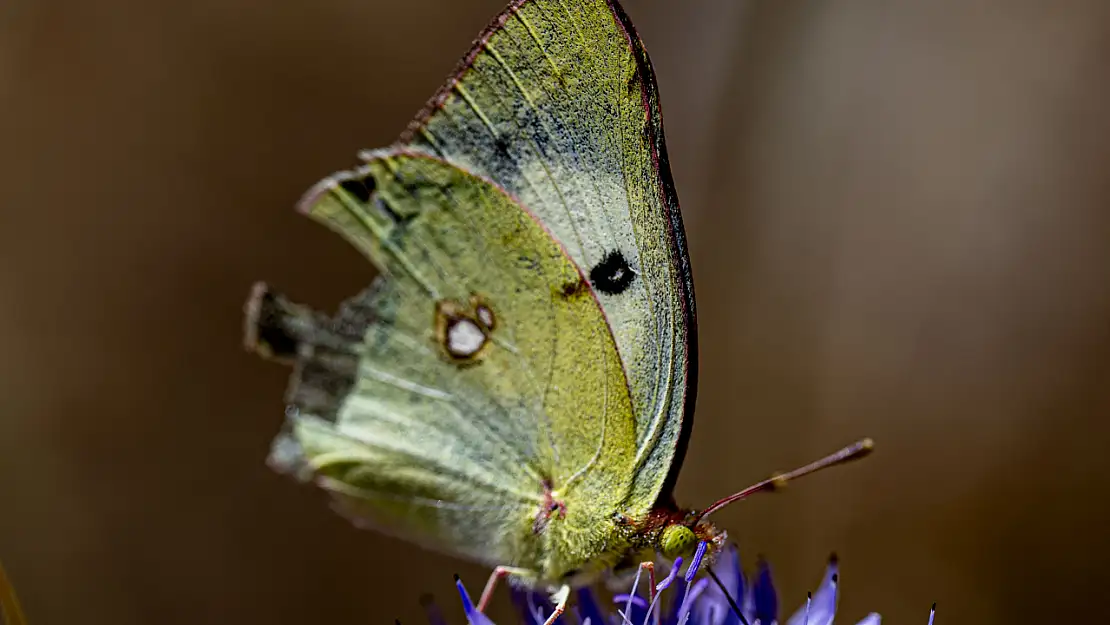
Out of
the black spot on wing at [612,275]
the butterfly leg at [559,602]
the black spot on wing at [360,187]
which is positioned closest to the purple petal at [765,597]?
the butterfly leg at [559,602]

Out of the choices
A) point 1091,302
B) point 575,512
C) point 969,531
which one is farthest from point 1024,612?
point 575,512

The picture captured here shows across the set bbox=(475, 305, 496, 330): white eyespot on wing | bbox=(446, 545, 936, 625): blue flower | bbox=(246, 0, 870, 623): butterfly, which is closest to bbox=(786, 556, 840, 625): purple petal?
bbox=(446, 545, 936, 625): blue flower

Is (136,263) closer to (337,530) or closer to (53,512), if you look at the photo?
(53,512)

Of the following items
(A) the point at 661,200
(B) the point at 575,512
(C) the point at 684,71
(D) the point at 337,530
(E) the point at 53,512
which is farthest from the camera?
(C) the point at 684,71

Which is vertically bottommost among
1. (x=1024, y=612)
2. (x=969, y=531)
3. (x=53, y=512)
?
(x=1024, y=612)

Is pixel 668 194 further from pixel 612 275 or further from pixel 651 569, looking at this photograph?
pixel 651 569

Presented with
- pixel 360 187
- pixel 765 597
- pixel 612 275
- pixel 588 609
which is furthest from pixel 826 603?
pixel 360 187

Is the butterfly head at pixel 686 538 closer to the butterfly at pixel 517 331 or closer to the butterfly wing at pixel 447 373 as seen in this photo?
the butterfly at pixel 517 331
